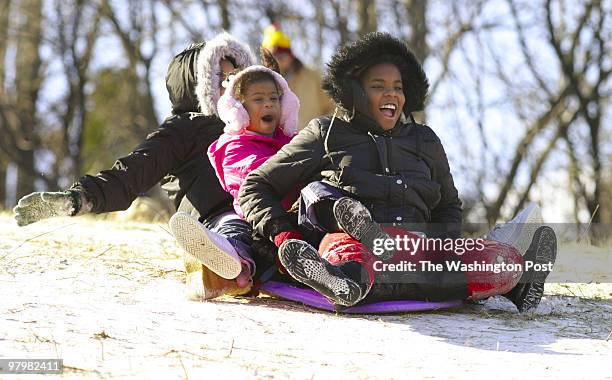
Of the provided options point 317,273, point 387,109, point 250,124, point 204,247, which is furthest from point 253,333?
point 250,124

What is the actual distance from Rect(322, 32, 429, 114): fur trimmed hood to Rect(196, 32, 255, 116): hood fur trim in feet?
2.59

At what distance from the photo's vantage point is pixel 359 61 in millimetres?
4512

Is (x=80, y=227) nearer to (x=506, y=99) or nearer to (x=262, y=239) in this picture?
(x=262, y=239)

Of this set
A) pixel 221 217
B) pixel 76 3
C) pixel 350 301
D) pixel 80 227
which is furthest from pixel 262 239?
pixel 76 3

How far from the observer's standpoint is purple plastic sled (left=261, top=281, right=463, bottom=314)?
411cm

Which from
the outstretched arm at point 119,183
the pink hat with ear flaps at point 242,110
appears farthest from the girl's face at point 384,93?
the outstretched arm at point 119,183

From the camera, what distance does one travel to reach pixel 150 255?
554cm

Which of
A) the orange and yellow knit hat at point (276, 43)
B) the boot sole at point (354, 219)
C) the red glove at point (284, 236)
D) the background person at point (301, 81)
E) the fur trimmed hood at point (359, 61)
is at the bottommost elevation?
the red glove at point (284, 236)

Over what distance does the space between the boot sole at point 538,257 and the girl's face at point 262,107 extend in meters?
1.37

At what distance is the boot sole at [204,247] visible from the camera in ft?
13.0

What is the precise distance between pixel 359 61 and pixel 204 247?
115cm

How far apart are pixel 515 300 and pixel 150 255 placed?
2147 millimetres

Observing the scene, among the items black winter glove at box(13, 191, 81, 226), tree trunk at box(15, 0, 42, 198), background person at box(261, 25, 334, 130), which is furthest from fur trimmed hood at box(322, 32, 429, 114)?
tree trunk at box(15, 0, 42, 198)

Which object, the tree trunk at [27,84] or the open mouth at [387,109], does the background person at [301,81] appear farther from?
the tree trunk at [27,84]
